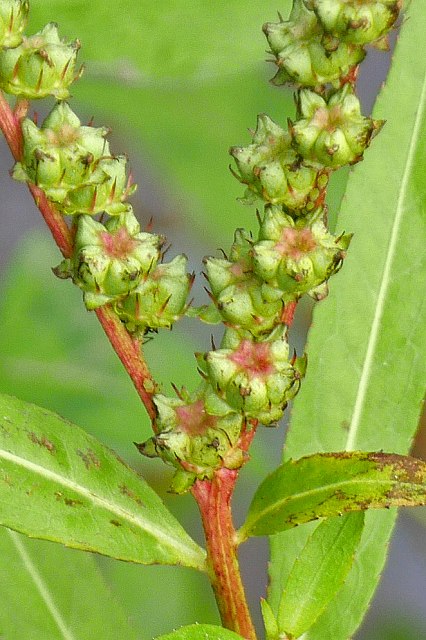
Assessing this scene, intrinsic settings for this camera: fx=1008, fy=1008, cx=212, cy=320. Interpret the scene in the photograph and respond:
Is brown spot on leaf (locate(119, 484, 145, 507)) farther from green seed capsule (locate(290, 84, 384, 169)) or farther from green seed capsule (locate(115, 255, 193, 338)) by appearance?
green seed capsule (locate(290, 84, 384, 169))

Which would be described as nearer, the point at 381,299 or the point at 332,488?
the point at 332,488

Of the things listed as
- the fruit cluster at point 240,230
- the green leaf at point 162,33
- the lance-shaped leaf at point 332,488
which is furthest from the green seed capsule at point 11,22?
the green leaf at point 162,33

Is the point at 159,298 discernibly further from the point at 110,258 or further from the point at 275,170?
the point at 275,170

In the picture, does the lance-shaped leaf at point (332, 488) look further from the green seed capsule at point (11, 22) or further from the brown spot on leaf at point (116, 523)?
the green seed capsule at point (11, 22)

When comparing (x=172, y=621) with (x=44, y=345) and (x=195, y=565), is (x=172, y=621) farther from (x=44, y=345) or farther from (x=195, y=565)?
(x=195, y=565)

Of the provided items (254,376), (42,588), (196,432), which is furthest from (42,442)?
(42,588)

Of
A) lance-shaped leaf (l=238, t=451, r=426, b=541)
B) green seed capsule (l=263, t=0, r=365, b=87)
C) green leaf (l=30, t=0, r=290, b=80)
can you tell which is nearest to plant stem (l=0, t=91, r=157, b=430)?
lance-shaped leaf (l=238, t=451, r=426, b=541)
